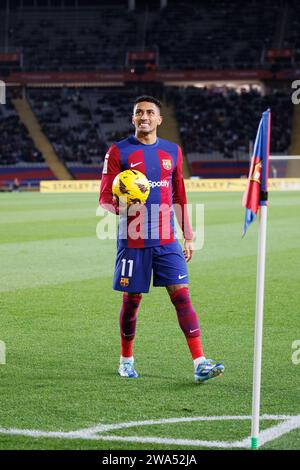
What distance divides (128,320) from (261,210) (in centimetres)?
243

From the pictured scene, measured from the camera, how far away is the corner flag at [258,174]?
5.05 meters

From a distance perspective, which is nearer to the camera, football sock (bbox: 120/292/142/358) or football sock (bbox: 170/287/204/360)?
football sock (bbox: 170/287/204/360)

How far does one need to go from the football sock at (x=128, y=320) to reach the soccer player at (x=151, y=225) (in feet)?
0.28

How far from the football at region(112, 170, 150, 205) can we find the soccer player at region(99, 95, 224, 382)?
0.11 meters

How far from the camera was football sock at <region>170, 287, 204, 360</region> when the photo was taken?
23.1 feet

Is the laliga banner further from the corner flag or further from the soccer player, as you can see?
the corner flag

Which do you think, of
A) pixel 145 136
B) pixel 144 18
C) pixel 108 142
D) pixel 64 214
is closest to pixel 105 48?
pixel 144 18

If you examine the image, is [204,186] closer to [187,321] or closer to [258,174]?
[187,321]
